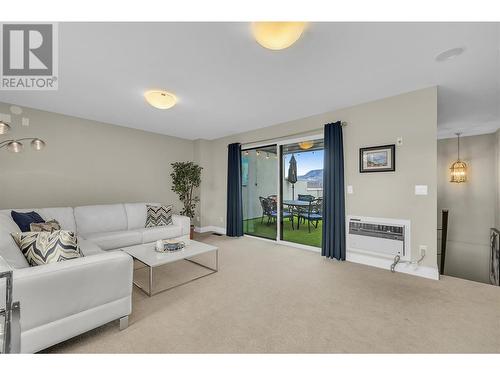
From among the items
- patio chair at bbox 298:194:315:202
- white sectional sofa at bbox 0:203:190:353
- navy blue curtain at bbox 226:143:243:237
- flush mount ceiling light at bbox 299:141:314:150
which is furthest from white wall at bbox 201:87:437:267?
white sectional sofa at bbox 0:203:190:353

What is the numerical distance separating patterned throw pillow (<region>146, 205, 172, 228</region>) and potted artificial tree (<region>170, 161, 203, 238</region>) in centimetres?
79

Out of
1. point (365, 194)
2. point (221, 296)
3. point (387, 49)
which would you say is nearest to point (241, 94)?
point (387, 49)

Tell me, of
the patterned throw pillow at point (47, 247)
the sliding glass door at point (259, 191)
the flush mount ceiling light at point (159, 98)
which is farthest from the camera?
the sliding glass door at point (259, 191)

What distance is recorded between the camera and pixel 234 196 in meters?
5.02

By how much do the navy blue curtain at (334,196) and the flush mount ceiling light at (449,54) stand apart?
1384 mm

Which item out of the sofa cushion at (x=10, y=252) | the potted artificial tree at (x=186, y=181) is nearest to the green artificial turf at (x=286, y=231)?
the potted artificial tree at (x=186, y=181)

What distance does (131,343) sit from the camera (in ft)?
5.17

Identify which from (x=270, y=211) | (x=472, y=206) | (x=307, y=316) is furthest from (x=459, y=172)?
(x=307, y=316)

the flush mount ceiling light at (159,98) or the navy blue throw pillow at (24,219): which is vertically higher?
the flush mount ceiling light at (159,98)

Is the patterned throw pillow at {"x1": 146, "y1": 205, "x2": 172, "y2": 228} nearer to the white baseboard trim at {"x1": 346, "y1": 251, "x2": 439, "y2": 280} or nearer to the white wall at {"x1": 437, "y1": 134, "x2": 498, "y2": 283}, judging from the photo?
the white baseboard trim at {"x1": 346, "y1": 251, "x2": 439, "y2": 280}

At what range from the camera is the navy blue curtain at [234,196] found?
16.3 ft

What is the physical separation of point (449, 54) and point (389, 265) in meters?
2.56

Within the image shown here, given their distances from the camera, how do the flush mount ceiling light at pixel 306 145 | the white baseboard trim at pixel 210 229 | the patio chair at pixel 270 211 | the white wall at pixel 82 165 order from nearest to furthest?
the white wall at pixel 82 165 < the flush mount ceiling light at pixel 306 145 < the patio chair at pixel 270 211 < the white baseboard trim at pixel 210 229

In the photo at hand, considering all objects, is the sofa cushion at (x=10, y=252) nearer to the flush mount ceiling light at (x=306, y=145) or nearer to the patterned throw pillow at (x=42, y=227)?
the patterned throw pillow at (x=42, y=227)
